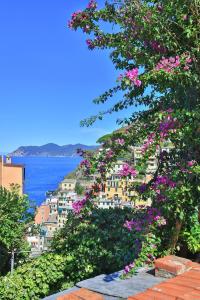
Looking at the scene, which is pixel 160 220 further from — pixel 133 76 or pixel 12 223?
pixel 12 223

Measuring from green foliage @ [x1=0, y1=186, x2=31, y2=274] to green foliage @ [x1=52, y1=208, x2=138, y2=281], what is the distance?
1981 millimetres

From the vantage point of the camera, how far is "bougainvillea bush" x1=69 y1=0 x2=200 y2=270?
322cm

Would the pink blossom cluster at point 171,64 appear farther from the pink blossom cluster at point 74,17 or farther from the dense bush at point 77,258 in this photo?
the dense bush at point 77,258

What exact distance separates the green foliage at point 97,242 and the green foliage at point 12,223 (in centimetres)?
198

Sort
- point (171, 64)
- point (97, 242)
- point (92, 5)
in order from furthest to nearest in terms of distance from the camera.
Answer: point (97, 242) → point (92, 5) → point (171, 64)

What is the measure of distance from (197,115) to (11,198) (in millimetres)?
5882

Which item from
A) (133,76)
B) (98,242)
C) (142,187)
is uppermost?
(133,76)

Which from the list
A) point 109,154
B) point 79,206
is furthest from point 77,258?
point 109,154

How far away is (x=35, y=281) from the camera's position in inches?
213

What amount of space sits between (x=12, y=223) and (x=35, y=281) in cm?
264

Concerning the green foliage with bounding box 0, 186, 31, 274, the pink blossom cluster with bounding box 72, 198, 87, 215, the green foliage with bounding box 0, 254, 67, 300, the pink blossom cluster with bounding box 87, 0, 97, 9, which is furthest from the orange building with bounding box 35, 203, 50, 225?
the pink blossom cluster with bounding box 87, 0, 97, 9

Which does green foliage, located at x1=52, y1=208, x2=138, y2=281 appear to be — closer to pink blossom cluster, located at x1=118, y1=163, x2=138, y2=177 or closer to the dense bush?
the dense bush

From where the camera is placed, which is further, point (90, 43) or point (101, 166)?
point (90, 43)

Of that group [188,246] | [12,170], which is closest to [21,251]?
[188,246]
